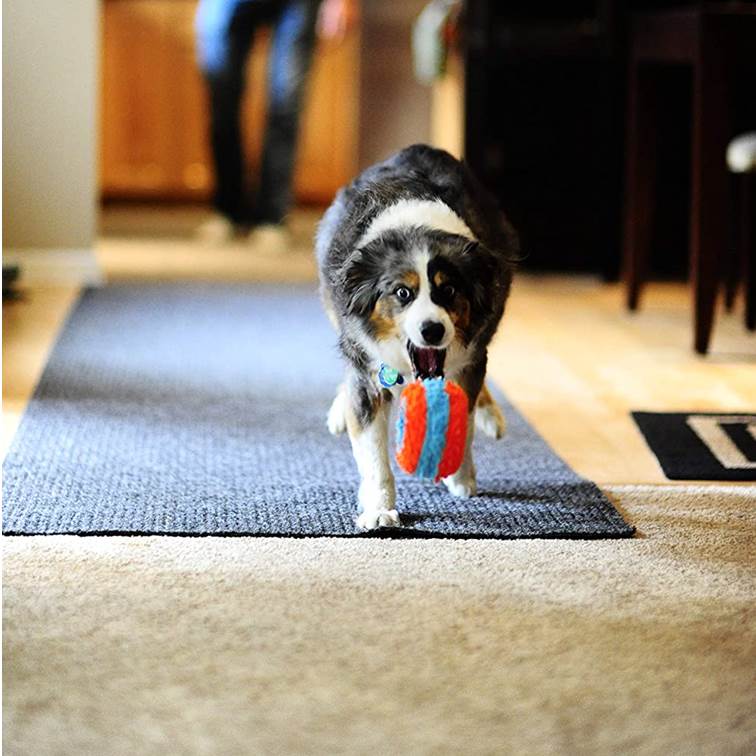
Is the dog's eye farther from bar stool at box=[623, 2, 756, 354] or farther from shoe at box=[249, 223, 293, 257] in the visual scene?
shoe at box=[249, 223, 293, 257]

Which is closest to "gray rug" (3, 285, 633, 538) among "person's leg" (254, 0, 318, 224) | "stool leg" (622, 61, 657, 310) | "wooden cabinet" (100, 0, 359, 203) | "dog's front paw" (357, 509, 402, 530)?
"dog's front paw" (357, 509, 402, 530)

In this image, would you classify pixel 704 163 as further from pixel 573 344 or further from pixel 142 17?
pixel 142 17

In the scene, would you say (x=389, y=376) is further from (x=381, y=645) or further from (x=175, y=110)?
(x=175, y=110)

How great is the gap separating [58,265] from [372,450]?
8.49 ft

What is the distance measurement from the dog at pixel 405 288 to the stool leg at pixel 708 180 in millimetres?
1191

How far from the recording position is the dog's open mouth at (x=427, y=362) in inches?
76.0

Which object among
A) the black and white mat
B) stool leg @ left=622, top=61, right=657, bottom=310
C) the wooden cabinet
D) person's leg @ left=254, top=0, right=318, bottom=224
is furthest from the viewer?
the wooden cabinet

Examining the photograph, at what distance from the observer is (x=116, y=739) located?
51.7 inches

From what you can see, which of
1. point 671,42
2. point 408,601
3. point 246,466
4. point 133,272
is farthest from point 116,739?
point 133,272

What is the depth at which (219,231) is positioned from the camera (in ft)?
18.6

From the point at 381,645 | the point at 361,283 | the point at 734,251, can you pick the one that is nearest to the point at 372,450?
the point at 361,283

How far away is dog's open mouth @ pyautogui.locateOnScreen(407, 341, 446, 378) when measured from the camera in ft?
6.34

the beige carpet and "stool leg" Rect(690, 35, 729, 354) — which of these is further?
"stool leg" Rect(690, 35, 729, 354)

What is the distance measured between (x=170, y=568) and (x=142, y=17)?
17.3 feet
